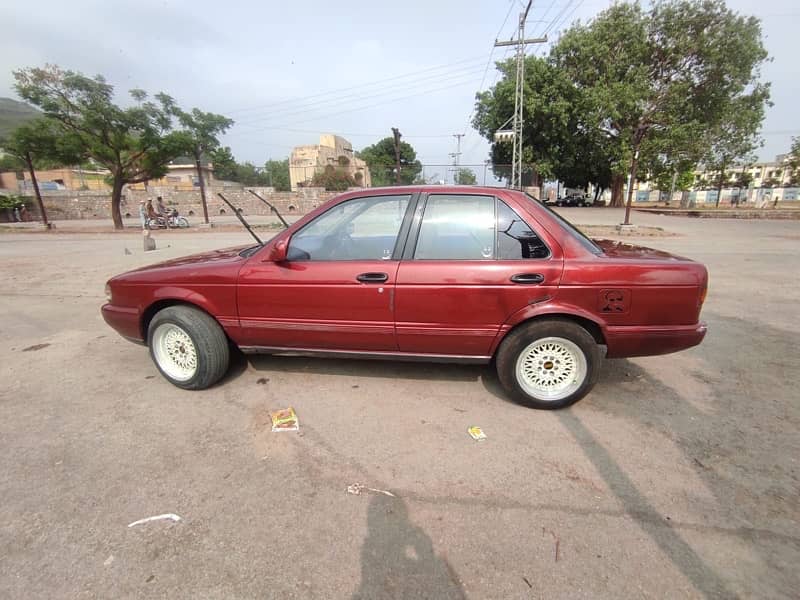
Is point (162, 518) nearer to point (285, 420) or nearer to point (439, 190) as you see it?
point (285, 420)

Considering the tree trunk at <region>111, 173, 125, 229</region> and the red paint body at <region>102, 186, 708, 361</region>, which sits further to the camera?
the tree trunk at <region>111, 173, 125, 229</region>

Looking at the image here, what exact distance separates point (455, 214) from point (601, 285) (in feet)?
3.80

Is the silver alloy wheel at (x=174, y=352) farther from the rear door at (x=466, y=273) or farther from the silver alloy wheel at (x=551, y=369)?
the silver alloy wheel at (x=551, y=369)

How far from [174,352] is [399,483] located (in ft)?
7.75

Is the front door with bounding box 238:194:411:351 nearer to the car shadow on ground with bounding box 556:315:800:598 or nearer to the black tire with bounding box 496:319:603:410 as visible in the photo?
the black tire with bounding box 496:319:603:410

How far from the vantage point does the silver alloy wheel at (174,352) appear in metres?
3.32

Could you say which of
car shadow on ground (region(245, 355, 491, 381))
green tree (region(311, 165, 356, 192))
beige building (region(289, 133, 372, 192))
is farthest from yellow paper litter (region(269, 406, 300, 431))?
beige building (region(289, 133, 372, 192))

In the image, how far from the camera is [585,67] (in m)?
28.3

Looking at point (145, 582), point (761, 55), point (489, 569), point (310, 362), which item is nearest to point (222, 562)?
point (145, 582)

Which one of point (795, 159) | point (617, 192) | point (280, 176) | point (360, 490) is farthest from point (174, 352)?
point (280, 176)

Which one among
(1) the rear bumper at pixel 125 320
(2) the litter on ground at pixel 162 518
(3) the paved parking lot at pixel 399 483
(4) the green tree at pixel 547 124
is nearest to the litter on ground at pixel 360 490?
(3) the paved parking lot at pixel 399 483

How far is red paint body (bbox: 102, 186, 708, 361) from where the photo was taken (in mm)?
2715

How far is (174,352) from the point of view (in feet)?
11.1

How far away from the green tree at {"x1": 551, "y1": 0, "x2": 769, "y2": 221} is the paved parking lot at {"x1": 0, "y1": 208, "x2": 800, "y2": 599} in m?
29.7
